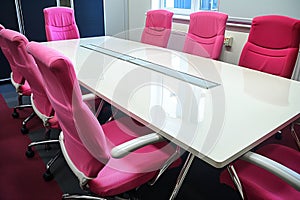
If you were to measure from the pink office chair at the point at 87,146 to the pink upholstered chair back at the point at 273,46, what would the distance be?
1231 millimetres

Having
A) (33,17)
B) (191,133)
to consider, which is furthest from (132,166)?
(33,17)

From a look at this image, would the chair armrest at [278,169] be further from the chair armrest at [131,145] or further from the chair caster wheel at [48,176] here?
the chair caster wheel at [48,176]

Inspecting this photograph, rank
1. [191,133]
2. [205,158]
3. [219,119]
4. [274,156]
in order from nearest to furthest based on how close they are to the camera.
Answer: [205,158]
[191,133]
[219,119]
[274,156]

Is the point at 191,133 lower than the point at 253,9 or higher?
lower

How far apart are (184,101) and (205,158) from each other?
1.76 ft

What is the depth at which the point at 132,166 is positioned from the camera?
→ 1347 millimetres

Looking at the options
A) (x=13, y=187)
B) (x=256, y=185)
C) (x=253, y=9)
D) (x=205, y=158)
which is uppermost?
(x=253, y=9)

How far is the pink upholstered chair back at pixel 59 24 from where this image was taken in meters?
3.27

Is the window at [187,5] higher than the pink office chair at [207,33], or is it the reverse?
the window at [187,5]

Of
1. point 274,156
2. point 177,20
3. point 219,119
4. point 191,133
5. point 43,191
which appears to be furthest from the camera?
point 177,20

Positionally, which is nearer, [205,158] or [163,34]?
[205,158]

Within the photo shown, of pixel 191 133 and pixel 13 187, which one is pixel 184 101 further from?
pixel 13 187

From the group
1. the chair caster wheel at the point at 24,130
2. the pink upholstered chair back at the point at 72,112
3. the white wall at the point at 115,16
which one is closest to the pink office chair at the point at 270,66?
the pink upholstered chair back at the point at 72,112

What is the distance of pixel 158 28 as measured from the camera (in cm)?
318
